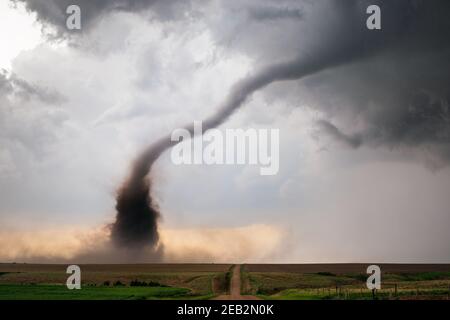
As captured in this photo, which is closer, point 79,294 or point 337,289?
point 79,294

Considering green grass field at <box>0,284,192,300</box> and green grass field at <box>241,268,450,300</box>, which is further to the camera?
green grass field at <box>0,284,192,300</box>

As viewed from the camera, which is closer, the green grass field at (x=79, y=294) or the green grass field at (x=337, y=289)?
the green grass field at (x=337, y=289)

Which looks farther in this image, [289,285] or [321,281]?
[321,281]
